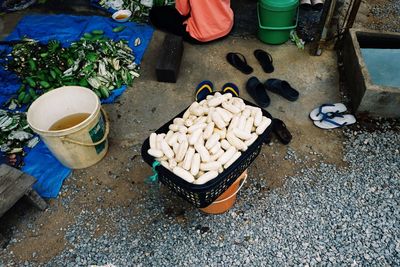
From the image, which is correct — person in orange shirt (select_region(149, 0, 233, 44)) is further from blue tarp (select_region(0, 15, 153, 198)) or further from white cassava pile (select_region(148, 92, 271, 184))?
white cassava pile (select_region(148, 92, 271, 184))

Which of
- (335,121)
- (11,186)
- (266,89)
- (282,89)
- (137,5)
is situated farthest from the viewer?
(137,5)

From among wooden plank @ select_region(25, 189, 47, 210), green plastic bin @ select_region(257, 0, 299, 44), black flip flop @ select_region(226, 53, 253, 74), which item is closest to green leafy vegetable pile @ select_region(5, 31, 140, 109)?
black flip flop @ select_region(226, 53, 253, 74)

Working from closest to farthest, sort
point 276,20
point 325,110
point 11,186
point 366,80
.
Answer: point 11,186 → point 366,80 → point 325,110 → point 276,20

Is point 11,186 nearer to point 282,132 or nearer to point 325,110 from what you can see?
point 282,132

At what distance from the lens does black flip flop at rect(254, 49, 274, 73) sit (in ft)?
15.4

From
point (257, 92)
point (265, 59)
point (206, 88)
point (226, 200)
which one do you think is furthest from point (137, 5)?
point (226, 200)

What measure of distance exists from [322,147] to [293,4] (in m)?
2.13

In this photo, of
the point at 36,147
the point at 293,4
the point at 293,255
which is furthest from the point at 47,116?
the point at 293,4

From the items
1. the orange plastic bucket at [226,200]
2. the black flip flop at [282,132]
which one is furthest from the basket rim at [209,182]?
the black flip flop at [282,132]

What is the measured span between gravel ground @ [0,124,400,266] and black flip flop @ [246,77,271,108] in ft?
3.54

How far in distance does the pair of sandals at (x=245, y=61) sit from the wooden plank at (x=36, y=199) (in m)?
3.02

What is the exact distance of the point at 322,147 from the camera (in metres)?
3.82

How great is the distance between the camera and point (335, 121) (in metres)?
3.96

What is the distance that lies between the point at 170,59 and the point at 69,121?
5.44 ft
